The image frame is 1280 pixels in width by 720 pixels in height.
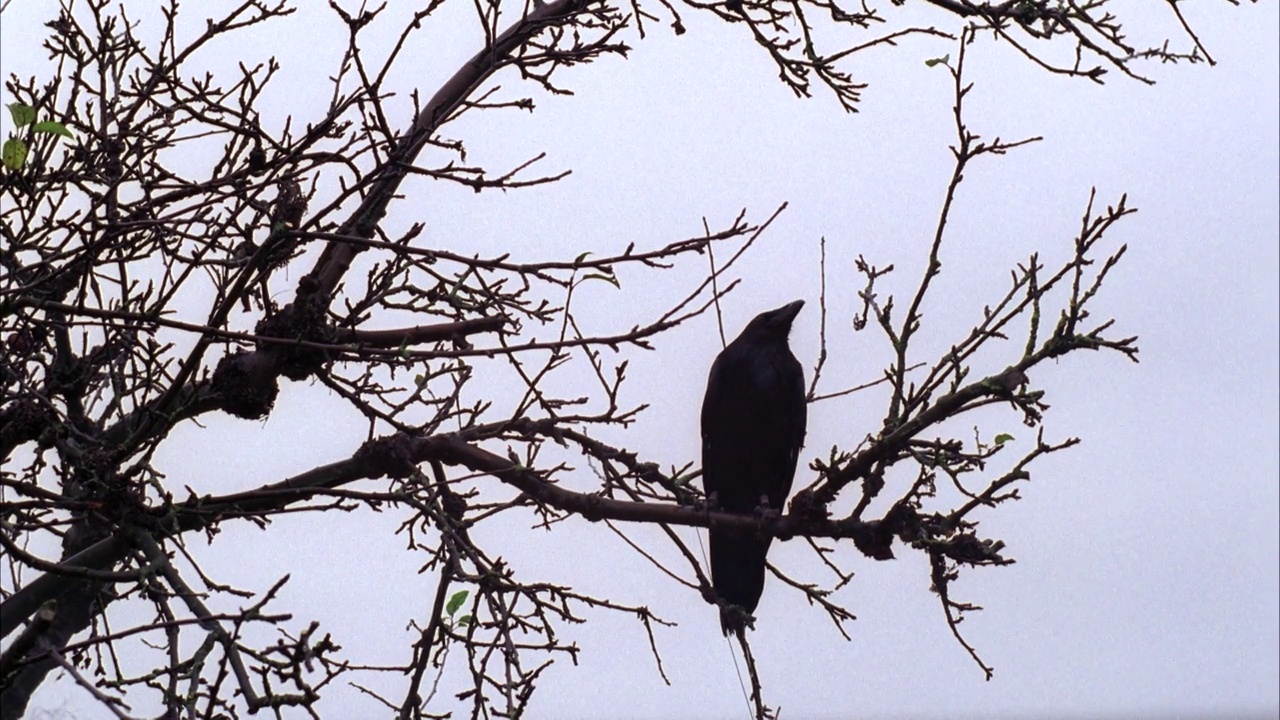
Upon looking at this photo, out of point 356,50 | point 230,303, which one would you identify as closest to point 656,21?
point 356,50

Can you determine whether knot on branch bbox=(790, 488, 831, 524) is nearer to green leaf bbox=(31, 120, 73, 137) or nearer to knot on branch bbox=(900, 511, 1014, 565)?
knot on branch bbox=(900, 511, 1014, 565)

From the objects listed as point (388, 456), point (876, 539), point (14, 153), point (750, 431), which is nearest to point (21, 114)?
point (14, 153)

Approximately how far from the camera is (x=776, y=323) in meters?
6.00

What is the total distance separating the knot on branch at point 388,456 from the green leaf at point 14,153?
1524mm

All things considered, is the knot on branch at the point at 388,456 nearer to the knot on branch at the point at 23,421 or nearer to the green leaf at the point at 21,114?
the knot on branch at the point at 23,421

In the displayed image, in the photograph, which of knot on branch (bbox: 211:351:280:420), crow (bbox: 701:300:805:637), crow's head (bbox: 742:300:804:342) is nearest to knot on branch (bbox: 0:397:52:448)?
knot on branch (bbox: 211:351:280:420)

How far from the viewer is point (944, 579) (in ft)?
10.5

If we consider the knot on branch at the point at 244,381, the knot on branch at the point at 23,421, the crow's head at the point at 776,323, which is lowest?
the knot on branch at the point at 23,421

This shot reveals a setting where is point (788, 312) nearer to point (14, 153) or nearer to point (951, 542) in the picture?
point (951, 542)

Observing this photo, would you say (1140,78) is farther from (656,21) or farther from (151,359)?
(151,359)

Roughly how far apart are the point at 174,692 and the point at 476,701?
0.99m

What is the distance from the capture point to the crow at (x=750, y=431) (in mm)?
5859

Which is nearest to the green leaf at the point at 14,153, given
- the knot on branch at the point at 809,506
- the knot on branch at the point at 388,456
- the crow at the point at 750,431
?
the knot on branch at the point at 388,456

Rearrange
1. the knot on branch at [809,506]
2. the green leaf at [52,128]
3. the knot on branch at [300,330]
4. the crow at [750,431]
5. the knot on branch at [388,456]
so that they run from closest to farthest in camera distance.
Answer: the green leaf at [52,128]
the knot on branch at [809,506]
the knot on branch at [388,456]
the knot on branch at [300,330]
the crow at [750,431]
